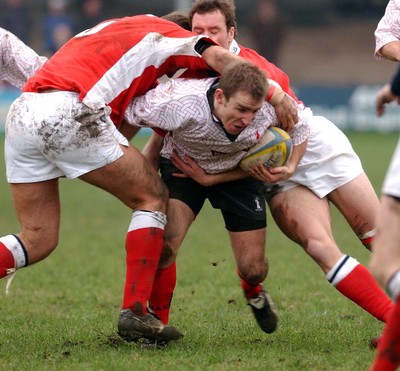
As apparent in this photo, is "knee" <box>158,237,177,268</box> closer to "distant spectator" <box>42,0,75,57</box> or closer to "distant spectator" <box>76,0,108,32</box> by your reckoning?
"distant spectator" <box>42,0,75,57</box>

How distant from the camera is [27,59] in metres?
6.05

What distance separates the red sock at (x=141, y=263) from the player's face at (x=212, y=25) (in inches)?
51.1

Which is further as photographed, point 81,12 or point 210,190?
point 81,12

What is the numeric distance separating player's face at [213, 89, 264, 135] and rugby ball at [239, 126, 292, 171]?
0.65 feet

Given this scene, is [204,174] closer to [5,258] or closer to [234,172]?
[234,172]

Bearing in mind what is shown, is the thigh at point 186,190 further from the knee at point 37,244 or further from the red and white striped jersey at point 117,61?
the knee at point 37,244

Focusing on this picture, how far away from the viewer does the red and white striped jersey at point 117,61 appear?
5.20 m

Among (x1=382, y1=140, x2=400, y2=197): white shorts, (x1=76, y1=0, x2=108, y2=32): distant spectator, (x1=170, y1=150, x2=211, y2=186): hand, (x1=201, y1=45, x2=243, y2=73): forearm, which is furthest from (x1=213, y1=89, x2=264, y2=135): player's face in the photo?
(x1=76, y1=0, x2=108, y2=32): distant spectator

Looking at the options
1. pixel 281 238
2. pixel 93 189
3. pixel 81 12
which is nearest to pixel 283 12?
pixel 81 12

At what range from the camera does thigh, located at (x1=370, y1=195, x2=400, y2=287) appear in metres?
4.09

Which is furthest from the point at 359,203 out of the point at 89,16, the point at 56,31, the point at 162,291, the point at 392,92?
the point at 89,16

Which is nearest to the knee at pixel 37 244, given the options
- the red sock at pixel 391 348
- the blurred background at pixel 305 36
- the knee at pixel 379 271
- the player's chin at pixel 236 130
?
the player's chin at pixel 236 130

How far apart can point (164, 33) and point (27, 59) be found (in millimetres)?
1092

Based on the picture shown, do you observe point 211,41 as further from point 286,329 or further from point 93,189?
point 93,189
